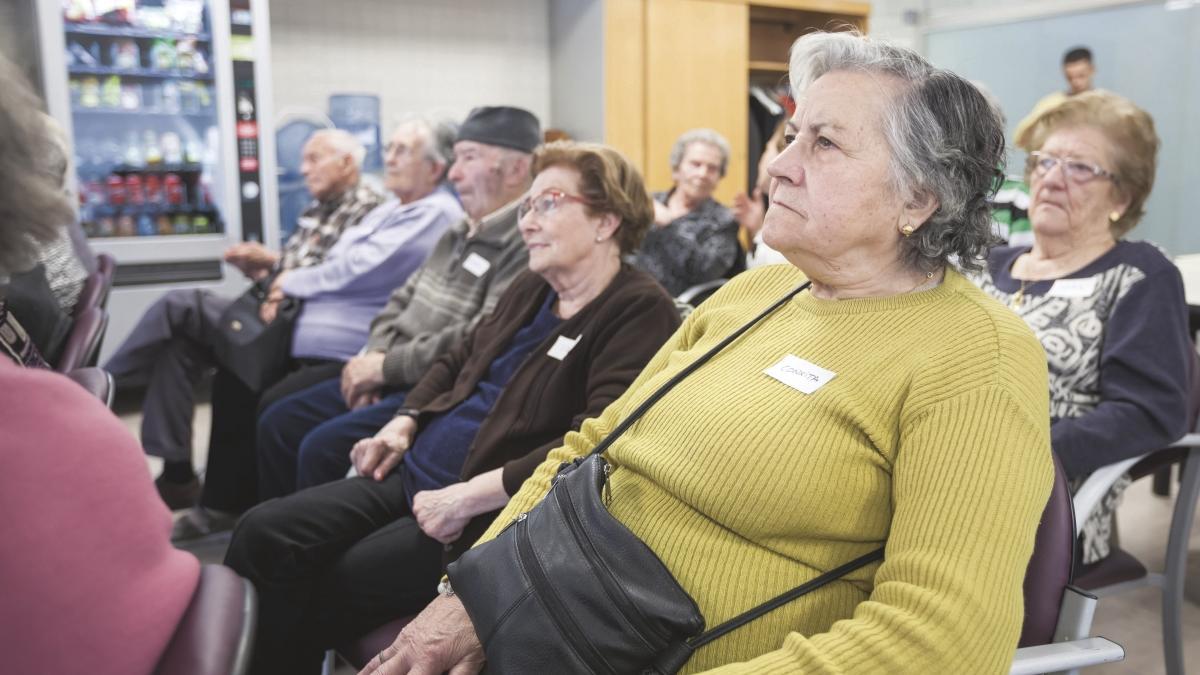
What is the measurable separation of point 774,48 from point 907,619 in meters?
6.67

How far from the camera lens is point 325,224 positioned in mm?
3480

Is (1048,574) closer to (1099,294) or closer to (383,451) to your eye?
(1099,294)

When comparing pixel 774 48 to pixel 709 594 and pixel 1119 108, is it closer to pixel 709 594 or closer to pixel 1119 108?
pixel 1119 108

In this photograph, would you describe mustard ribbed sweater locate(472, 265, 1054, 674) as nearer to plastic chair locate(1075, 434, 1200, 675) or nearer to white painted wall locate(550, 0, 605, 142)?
plastic chair locate(1075, 434, 1200, 675)

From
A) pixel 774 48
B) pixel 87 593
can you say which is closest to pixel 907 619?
pixel 87 593

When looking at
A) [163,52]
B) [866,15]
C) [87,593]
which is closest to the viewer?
[87,593]

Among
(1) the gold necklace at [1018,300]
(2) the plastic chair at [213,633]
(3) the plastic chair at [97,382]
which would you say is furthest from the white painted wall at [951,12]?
(2) the plastic chair at [213,633]

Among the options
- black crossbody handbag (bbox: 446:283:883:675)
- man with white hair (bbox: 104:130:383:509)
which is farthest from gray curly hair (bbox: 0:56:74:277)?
man with white hair (bbox: 104:130:383:509)

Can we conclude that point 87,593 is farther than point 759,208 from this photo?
No

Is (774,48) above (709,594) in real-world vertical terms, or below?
above

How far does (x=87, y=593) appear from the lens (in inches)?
33.9

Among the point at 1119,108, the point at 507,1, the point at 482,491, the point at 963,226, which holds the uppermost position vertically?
the point at 507,1

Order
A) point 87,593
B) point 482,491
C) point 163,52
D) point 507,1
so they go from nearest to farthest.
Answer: point 87,593 → point 482,491 → point 163,52 → point 507,1

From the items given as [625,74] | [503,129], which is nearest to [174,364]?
[503,129]
